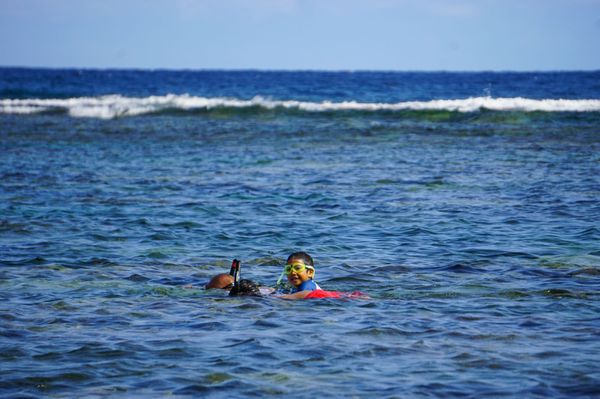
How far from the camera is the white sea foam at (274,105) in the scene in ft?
129

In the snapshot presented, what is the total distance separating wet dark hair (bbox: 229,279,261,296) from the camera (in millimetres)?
9617

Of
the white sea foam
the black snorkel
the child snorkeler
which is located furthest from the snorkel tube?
the white sea foam

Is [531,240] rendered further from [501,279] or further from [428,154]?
[428,154]

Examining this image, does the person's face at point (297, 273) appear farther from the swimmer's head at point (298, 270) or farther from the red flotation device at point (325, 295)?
the red flotation device at point (325, 295)

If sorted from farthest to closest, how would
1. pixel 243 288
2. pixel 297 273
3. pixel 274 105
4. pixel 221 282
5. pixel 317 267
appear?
1. pixel 274 105
2. pixel 317 267
3. pixel 221 282
4. pixel 297 273
5. pixel 243 288

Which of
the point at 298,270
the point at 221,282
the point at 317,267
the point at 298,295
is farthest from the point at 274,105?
the point at 298,295

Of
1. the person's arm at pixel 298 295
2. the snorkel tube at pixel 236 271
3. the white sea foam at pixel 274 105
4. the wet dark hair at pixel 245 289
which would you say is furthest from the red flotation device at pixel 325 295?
the white sea foam at pixel 274 105

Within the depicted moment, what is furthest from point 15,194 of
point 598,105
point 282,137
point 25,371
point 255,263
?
point 598,105

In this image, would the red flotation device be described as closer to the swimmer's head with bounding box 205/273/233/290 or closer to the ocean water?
the ocean water

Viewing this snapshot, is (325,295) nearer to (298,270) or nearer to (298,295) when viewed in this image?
(298,295)

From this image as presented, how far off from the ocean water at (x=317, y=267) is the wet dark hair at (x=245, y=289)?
22 centimetres

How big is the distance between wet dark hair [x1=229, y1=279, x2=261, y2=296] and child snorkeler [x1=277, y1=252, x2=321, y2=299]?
0.32 m

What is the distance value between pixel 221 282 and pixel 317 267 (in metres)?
1.76

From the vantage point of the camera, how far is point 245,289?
9625 millimetres
